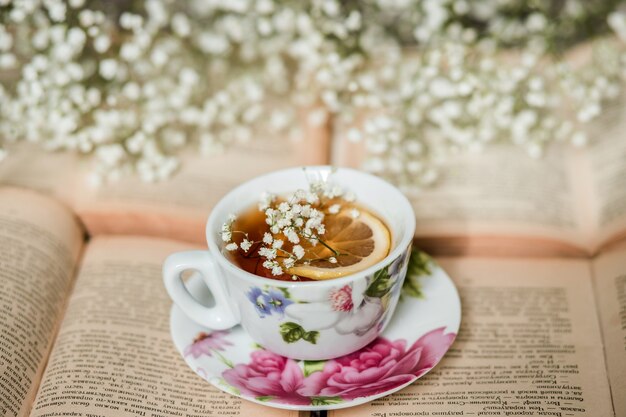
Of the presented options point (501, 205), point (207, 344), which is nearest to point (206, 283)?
point (207, 344)

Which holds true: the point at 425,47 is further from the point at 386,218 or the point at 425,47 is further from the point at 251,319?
the point at 251,319

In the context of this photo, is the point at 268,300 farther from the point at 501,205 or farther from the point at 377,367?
the point at 501,205

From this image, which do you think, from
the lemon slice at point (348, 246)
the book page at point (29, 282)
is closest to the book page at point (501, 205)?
the lemon slice at point (348, 246)

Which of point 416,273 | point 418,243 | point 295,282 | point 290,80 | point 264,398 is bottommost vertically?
point 264,398

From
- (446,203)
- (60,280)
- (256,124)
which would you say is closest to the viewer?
(60,280)

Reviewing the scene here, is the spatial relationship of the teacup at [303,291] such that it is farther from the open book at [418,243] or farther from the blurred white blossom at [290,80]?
the blurred white blossom at [290,80]

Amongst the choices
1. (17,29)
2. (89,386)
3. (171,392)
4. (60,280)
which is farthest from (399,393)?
(17,29)

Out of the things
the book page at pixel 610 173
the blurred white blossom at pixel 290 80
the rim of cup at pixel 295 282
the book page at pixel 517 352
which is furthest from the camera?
the blurred white blossom at pixel 290 80
